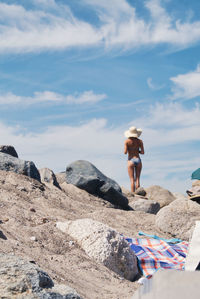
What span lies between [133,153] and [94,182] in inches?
198

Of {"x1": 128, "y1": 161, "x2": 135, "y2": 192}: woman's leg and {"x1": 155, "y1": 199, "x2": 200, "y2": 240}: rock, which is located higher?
{"x1": 128, "y1": 161, "x2": 135, "y2": 192}: woman's leg

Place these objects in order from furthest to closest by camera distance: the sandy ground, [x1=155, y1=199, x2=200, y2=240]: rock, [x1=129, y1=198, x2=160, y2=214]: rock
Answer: [x1=129, y1=198, x2=160, y2=214]: rock, [x1=155, y1=199, x2=200, y2=240]: rock, the sandy ground

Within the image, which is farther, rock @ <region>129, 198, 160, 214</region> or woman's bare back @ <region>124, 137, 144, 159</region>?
woman's bare back @ <region>124, 137, 144, 159</region>

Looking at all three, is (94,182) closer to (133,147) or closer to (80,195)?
(80,195)

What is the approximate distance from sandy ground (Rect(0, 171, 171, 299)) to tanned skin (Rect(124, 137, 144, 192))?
7.25m

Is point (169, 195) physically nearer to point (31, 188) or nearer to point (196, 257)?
point (31, 188)

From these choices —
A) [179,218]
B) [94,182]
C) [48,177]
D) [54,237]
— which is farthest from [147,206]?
[54,237]

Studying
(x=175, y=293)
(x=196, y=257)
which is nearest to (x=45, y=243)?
(x=196, y=257)

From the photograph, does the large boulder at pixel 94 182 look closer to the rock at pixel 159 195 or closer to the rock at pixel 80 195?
the rock at pixel 80 195

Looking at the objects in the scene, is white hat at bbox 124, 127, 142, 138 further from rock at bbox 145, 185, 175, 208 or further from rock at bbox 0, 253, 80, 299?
rock at bbox 0, 253, 80, 299

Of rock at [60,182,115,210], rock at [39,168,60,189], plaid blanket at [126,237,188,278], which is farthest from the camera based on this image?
rock at [39,168,60,189]

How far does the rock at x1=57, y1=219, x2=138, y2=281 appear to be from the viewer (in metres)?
6.15

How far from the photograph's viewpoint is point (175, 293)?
1330mm

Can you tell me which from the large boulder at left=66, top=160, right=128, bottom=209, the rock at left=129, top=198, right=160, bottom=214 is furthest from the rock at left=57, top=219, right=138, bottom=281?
the large boulder at left=66, top=160, right=128, bottom=209
